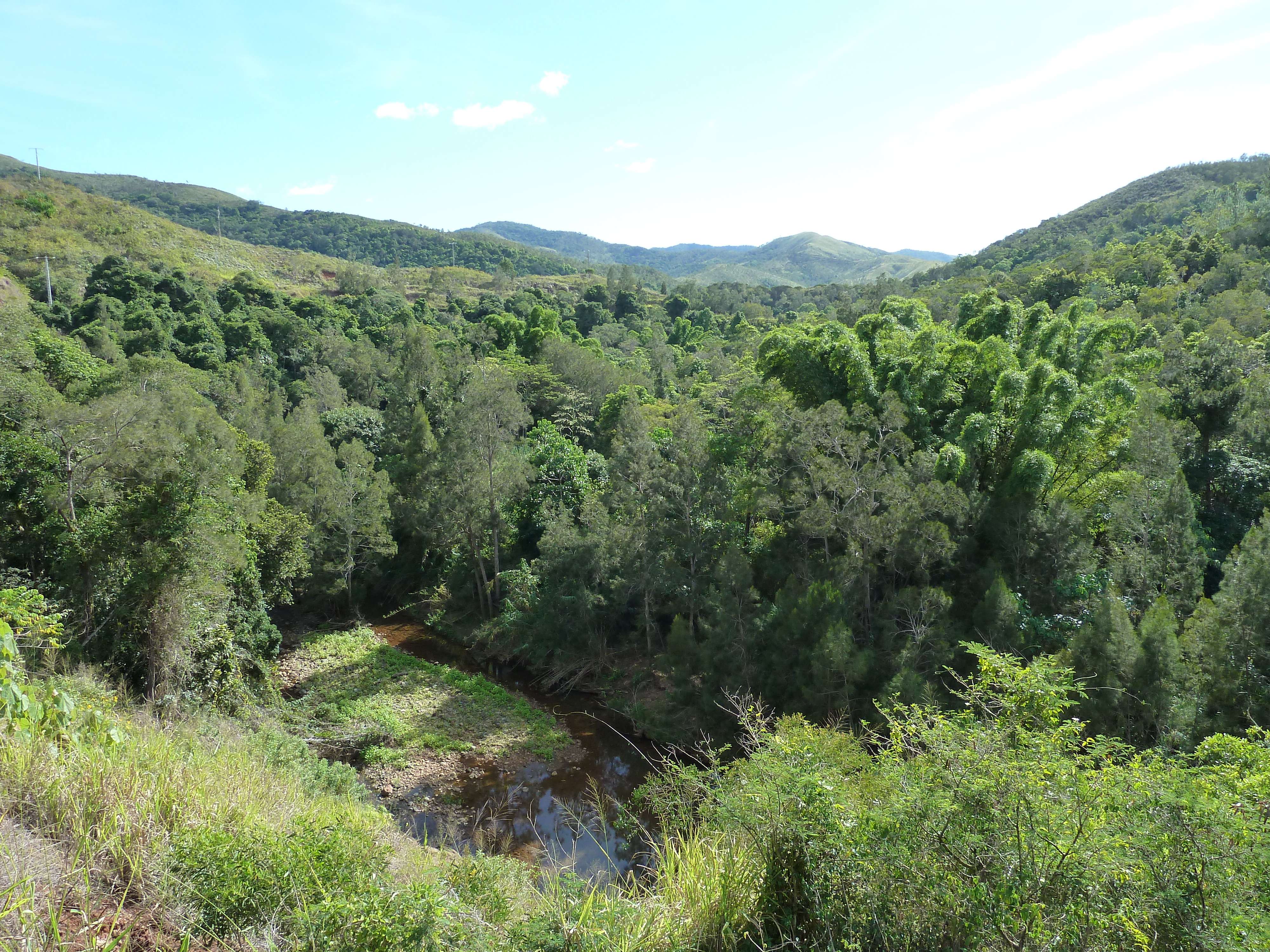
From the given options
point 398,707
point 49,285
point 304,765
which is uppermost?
point 49,285

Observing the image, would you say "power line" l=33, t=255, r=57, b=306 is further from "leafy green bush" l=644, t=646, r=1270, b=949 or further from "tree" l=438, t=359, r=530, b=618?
"leafy green bush" l=644, t=646, r=1270, b=949

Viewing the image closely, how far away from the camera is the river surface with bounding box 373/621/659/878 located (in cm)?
1223

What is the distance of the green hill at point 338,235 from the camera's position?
114 metres

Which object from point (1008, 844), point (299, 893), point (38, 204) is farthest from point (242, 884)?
point (38, 204)

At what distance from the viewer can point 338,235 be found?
12150 centimetres

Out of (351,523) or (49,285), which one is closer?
(351,523)

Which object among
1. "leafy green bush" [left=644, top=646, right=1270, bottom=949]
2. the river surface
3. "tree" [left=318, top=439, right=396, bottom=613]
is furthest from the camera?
"tree" [left=318, top=439, right=396, bottom=613]

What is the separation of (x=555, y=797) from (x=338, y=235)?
131 metres

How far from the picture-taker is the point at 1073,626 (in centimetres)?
1277

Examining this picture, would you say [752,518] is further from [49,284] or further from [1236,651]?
[49,284]

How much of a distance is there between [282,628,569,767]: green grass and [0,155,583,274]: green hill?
95.7 metres

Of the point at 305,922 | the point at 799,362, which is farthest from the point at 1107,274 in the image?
the point at 305,922

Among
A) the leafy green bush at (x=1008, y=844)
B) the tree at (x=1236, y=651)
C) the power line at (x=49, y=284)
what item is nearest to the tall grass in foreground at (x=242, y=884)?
the leafy green bush at (x=1008, y=844)

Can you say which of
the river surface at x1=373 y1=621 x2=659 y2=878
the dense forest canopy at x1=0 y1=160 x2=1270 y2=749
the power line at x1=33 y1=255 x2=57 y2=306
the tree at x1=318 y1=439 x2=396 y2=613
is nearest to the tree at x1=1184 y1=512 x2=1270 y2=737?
the dense forest canopy at x1=0 y1=160 x2=1270 y2=749
